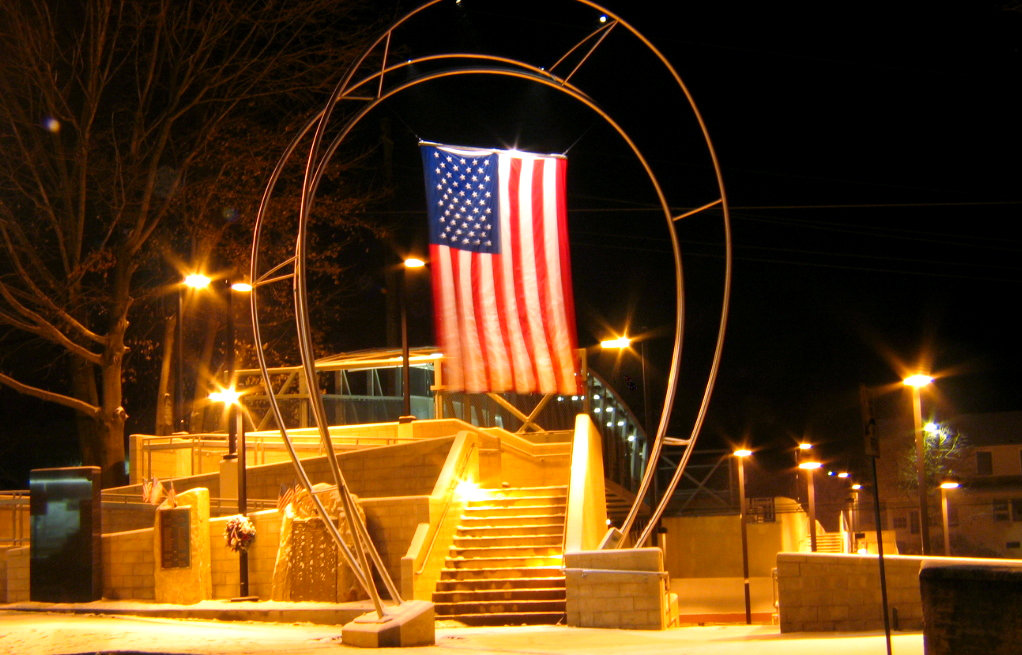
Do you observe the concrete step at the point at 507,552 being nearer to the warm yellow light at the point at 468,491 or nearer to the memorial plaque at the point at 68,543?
the warm yellow light at the point at 468,491

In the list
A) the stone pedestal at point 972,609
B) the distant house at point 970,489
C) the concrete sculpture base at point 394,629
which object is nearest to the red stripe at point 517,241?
the concrete sculpture base at point 394,629

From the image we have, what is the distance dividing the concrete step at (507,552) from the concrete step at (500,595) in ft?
3.50

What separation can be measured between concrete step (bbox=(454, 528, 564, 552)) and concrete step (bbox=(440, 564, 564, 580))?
75 cm

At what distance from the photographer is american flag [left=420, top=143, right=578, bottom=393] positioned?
14586 mm

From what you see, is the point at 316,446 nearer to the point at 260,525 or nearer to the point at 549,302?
the point at 260,525

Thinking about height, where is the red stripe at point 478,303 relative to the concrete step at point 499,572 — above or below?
above

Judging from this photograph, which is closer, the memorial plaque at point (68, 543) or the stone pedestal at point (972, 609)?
the stone pedestal at point (972, 609)

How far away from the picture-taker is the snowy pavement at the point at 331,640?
11555 mm

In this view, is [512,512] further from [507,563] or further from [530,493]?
[507,563]

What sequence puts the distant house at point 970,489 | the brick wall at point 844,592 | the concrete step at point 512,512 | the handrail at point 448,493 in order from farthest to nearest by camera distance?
the distant house at point 970,489, the concrete step at point 512,512, the handrail at point 448,493, the brick wall at point 844,592

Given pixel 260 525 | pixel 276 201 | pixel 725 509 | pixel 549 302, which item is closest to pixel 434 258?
pixel 549 302

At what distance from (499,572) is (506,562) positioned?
37 cm

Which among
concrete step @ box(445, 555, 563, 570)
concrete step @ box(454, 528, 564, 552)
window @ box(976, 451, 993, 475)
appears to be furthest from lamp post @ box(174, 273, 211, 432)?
window @ box(976, 451, 993, 475)

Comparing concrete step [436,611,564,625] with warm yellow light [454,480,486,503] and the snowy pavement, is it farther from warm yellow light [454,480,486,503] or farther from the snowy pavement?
warm yellow light [454,480,486,503]
